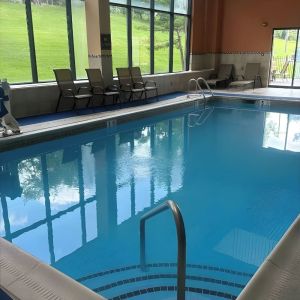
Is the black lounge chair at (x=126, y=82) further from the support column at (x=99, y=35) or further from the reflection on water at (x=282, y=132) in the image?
the reflection on water at (x=282, y=132)

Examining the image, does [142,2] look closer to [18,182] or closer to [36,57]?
[36,57]

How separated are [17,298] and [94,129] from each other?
15.8 ft

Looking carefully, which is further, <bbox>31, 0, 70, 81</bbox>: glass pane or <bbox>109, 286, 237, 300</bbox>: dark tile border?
<bbox>31, 0, 70, 81</bbox>: glass pane

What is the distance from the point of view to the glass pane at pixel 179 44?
10656 millimetres

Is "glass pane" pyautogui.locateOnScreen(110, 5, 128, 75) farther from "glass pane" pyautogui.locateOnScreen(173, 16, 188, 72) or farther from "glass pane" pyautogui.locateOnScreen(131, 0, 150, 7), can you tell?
"glass pane" pyautogui.locateOnScreen(173, 16, 188, 72)

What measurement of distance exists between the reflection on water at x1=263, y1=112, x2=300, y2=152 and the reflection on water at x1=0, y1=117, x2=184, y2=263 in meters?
1.64

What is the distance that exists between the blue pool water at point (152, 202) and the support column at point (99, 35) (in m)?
2.33

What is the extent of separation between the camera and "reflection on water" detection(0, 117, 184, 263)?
2.95 m

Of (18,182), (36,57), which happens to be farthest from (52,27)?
(18,182)

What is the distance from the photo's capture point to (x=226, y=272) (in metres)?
2.39

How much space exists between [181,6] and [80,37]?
4.42m

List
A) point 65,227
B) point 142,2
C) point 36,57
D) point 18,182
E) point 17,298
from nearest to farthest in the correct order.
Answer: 1. point 17,298
2. point 65,227
3. point 18,182
4. point 36,57
5. point 142,2

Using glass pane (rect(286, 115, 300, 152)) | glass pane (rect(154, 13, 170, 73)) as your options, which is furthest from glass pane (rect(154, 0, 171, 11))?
glass pane (rect(286, 115, 300, 152))

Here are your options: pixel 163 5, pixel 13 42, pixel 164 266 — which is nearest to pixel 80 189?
pixel 164 266
